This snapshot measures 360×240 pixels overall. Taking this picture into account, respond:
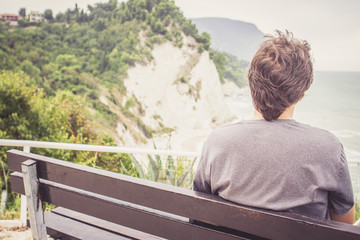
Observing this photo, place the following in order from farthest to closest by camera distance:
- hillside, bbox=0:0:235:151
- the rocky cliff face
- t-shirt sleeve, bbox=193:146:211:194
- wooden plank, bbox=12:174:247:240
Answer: the rocky cliff face → hillside, bbox=0:0:235:151 → t-shirt sleeve, bbox=193:146:211:194 → wooden plank, bbox=12:174:247:240

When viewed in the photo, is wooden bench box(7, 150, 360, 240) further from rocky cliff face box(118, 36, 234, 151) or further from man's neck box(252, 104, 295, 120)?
rocky cliff face box(118, 36, 234, 151)

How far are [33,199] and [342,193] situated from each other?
1303 millimetres

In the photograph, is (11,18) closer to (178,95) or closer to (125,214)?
(178,95)

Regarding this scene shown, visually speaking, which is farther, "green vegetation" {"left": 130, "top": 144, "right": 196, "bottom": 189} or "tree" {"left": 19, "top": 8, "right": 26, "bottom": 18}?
"tree" {"left": 19, "top": 8, "right": 26, "bottom": 18}

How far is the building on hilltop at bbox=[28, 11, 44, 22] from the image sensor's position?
3576 cm

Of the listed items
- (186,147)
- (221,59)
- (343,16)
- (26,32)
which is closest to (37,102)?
(186,147)

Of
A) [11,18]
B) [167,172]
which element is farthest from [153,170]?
[11,18]

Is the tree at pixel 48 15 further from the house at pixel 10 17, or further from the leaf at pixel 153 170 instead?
the leaf at pixel 153 170

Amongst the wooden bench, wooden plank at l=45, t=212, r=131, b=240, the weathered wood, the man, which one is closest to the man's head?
the man

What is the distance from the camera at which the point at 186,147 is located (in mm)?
28031

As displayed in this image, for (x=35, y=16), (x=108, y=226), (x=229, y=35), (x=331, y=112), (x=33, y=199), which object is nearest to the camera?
(x=33, y=199)

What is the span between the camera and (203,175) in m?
1.09

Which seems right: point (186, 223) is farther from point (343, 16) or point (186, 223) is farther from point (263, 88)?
point (343, 16)

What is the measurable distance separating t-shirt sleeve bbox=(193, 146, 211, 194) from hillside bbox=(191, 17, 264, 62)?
95.0 metres
